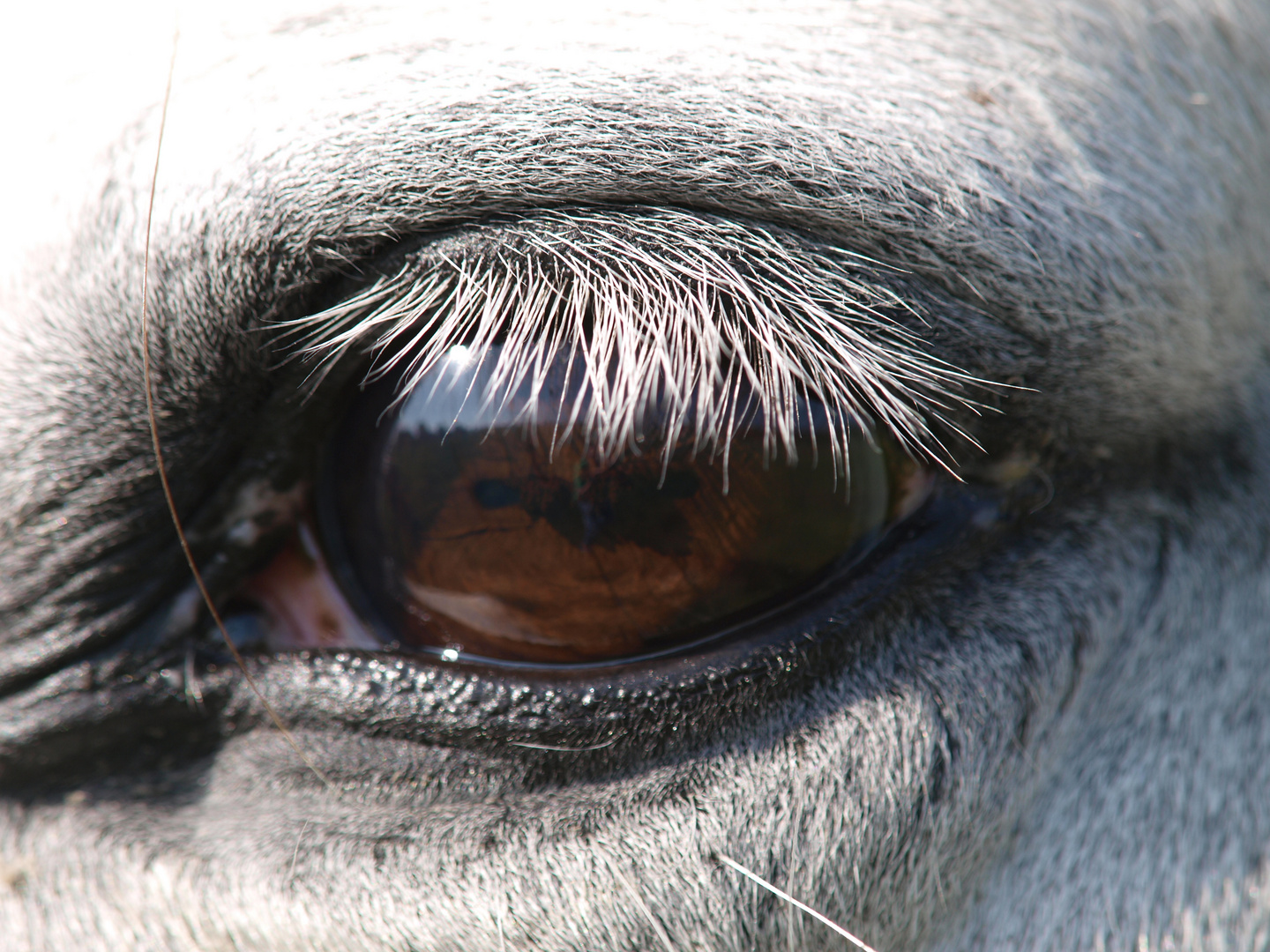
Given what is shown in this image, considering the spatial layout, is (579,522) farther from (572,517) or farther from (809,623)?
(809,623)

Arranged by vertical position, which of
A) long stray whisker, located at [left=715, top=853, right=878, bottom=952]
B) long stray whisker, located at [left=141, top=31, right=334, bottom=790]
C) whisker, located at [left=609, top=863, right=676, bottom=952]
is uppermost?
long stray whisker, located at [left=141, top=31, right=334, bottom=790]

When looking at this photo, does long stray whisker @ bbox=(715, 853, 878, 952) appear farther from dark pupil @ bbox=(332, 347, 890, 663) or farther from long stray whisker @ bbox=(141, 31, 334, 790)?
long stray whisker @ bbox=(141, 31, 334, 790)

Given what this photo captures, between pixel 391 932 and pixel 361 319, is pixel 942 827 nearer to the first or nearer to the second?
pixel 391 932

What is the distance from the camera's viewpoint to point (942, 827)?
102cm

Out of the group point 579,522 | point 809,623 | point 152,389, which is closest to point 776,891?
point 809,623

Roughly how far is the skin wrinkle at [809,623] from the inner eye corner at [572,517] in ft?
0.37

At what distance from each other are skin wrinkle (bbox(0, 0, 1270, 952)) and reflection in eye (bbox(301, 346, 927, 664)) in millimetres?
118

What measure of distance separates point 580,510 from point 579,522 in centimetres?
1

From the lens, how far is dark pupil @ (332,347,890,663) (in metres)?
1.00

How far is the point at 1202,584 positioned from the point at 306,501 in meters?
1.10

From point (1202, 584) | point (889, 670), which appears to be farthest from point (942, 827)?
point (1202, 584)

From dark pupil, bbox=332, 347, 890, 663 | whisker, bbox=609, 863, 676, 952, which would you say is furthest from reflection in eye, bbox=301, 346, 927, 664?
whisker, bbox=609, 863, 676, 952

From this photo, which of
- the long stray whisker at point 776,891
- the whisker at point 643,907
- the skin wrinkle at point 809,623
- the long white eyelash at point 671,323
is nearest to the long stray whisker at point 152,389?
the skin wrinkle at point 809,623

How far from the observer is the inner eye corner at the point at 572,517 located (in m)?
0.99
